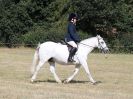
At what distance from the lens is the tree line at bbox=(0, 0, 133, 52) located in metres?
51.3

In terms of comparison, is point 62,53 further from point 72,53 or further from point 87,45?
point 87,45

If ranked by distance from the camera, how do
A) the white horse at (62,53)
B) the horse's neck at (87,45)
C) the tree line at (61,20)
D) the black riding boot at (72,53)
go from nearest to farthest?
the black riding boot at (72,53)
the white horse at (62,53)
the horse's neck at (87,45)
the tree line at (61,20)

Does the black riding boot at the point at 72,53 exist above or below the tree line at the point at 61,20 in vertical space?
above

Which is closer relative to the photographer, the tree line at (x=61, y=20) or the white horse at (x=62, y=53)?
the white horse at (x=62, y=53)

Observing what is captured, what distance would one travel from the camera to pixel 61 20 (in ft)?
180

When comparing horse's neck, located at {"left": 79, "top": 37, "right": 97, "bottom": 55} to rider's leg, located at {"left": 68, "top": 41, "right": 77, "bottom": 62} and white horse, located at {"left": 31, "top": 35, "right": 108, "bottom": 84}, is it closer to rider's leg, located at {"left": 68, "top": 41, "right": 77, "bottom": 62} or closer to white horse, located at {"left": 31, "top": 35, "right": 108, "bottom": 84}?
white horse, located at {"left": 31, "top": 35, "right": 108, "bottom": 84}

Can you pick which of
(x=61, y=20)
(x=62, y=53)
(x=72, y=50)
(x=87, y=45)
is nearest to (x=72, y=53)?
(x=72, y=50)

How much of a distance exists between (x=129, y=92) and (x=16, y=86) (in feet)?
12.8

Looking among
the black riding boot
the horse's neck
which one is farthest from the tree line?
the black riding boot

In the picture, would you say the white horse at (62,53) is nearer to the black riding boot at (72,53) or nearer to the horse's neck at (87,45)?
the horse's neck at (87,45)

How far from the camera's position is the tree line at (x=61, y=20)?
51300mm

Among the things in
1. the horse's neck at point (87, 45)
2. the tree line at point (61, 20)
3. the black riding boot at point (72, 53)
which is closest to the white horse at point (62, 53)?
the horse's neck at point (87, 45)

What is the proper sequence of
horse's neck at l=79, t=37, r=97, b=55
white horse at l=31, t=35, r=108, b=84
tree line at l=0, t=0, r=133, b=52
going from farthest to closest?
tree line at l=0, t=0, r=133, b=52, horse's neck at l=79, t=37, r=97, b=55, white horse at l=31, t=35, r=108, b=84

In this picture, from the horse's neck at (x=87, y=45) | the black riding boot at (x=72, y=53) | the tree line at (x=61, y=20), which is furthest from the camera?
the tree line at (x=61, y=20)
